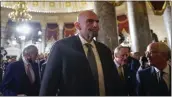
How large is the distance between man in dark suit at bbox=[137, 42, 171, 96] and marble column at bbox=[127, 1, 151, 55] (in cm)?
341

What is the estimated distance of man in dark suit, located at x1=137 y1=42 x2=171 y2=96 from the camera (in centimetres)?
196

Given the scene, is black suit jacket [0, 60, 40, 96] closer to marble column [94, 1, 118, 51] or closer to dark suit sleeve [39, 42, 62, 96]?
dark suit sleeve [39, 42, 62, 96]

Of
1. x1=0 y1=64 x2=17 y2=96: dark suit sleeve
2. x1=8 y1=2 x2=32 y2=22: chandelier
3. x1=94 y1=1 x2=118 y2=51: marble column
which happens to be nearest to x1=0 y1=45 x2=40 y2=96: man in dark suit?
x1=0 y1=64 x2=17 y2=96: dark suit sleeve

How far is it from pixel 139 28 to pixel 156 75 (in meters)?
3.68

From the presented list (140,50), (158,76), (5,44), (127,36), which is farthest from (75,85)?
(5,44)

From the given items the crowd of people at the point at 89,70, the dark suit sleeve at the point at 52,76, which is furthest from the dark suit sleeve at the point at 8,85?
the dark suit sleeve at the point at 52,76

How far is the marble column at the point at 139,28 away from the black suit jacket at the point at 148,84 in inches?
138

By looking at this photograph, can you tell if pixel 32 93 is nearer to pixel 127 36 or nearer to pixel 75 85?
pixel 75 85

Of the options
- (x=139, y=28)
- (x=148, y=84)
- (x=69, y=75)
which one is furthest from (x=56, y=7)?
(x=69, y=75)

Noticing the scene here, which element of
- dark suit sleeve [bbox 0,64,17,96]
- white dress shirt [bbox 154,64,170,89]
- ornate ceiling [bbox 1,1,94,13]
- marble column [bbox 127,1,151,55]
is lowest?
dark suit sleeve [bbox 0,64,17,96]

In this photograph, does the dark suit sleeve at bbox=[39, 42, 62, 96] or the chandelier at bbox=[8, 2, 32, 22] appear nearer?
the dark suit sleeve at bbox=[39, 42, 62, 96]

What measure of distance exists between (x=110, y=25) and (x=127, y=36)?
12.0 m

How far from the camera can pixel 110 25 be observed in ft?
16.6

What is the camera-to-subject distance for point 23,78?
9.59 ft
